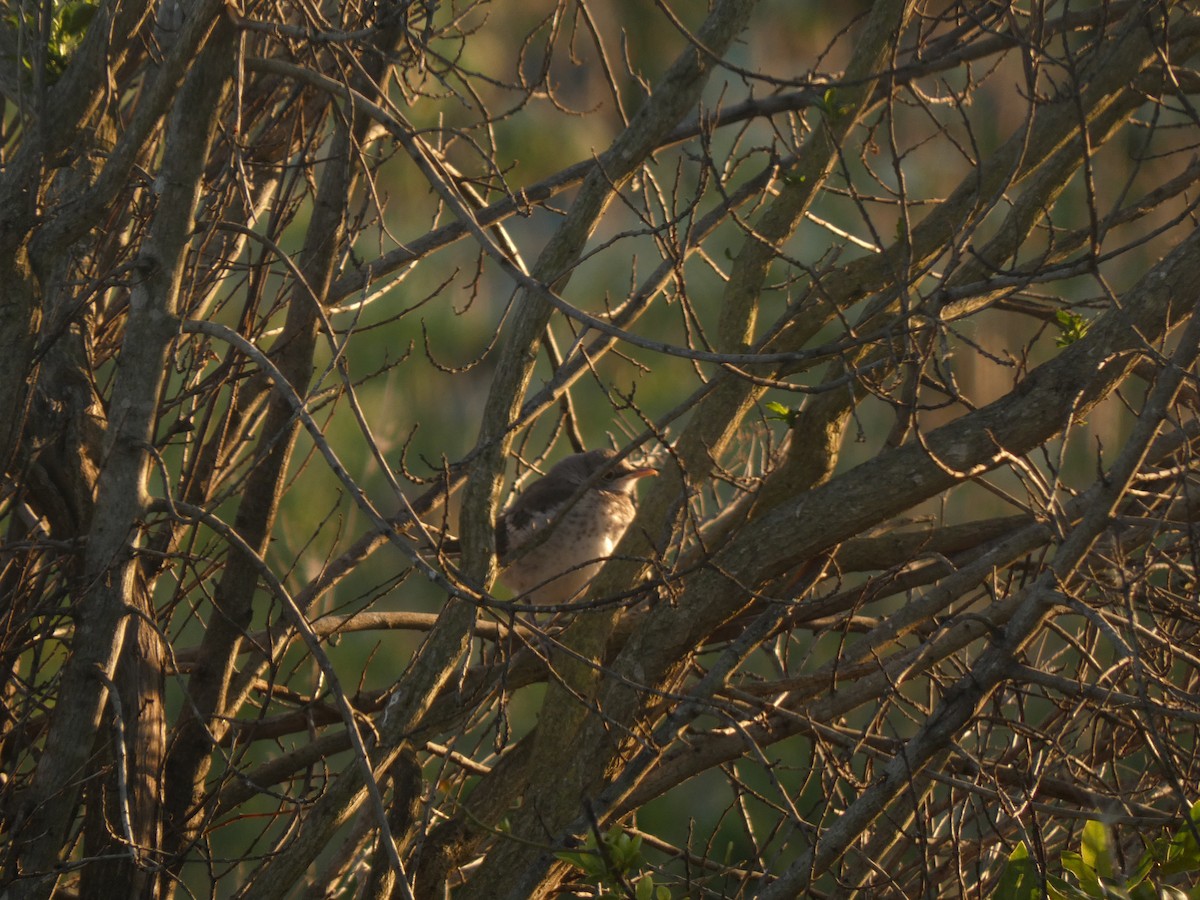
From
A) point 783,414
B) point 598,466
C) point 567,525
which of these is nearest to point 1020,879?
point 783,414

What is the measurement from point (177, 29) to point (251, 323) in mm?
712

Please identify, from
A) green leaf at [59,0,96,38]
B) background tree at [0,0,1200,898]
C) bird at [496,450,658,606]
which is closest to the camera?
background tree at [0,0,1200,898]

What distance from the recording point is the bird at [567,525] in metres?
4.21

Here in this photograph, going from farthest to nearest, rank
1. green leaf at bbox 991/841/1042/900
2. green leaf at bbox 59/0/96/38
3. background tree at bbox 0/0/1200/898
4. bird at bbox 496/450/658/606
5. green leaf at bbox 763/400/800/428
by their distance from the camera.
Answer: bird at bbox 496/450/658/606 < green leaf at bbox 763/400/800/428 < green leaf at bbox 59/0/96/38 < background tree at bbox 0/0/1200/898 < green leaf at bbox 991/841/1042/900

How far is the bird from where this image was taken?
13.8 feet

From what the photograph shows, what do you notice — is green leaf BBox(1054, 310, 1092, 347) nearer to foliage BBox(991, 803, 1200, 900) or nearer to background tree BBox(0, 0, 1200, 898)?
background tree BBox(0, 0, 1200, 898)

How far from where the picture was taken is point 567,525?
4211 millimetres

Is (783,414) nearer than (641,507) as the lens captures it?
Yes

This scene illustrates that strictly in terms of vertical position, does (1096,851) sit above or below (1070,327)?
below

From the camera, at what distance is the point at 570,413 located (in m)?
3.71

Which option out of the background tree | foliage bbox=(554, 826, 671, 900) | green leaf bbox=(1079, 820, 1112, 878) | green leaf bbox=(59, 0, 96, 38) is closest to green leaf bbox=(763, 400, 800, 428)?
the background tree

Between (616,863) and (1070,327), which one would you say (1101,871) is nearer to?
(616,863)

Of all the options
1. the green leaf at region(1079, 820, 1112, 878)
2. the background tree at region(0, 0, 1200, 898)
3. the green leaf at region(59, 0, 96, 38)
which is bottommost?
the green leaf at region(1079, 820, 1112, 878)

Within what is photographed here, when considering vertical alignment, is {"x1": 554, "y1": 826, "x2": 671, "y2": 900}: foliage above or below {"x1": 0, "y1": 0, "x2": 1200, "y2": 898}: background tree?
below
